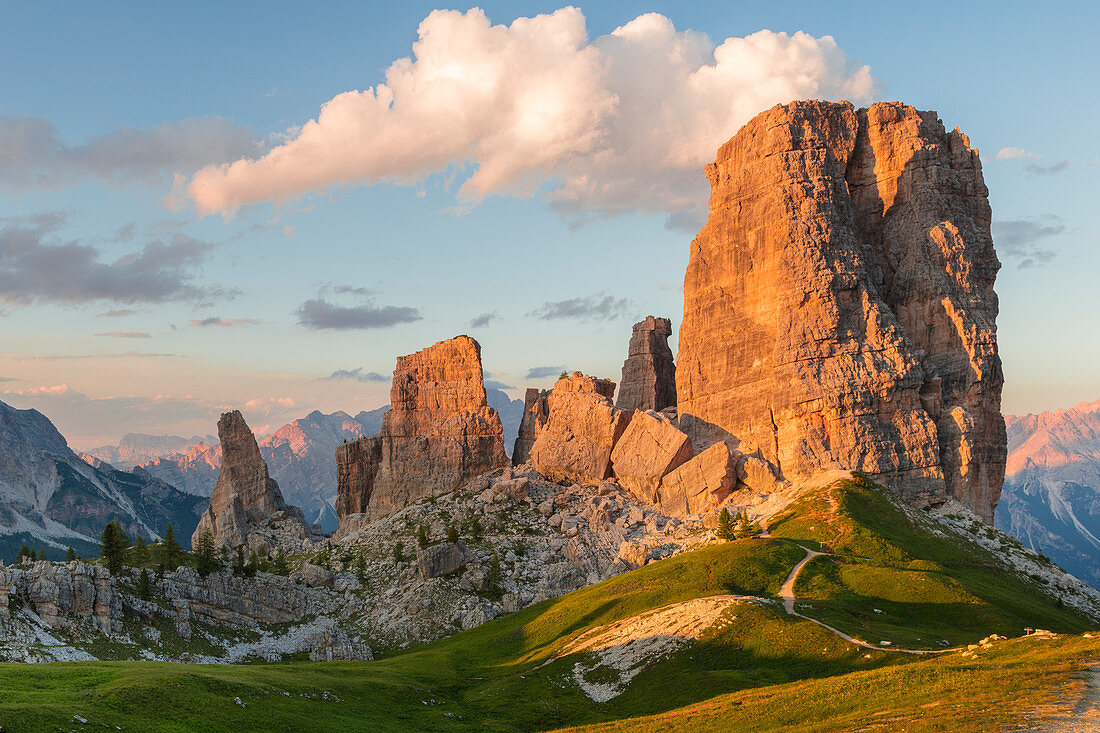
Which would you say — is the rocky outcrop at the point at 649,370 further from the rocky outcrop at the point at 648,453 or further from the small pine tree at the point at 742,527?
the small pine tree at the point at 742,527

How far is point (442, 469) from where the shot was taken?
170375 millimetres

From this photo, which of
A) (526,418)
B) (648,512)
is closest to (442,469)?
(526,418)

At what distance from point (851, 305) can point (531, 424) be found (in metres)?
71.4

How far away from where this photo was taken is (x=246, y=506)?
18212cm

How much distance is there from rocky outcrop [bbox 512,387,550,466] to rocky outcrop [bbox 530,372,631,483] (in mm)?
8581

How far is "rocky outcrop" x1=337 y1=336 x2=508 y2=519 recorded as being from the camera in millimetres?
170625

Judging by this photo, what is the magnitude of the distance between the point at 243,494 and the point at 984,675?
16510 cm

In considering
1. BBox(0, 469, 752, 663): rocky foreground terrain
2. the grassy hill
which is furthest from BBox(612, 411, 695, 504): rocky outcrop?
the grassy hill

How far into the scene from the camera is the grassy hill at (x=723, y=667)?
46906 millimetres

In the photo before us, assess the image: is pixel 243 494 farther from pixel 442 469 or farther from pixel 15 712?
pixel 15 712

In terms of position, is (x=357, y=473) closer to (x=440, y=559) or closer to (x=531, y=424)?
(x=531, y=424)

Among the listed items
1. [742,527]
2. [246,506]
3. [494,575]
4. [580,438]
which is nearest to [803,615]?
[742,527]

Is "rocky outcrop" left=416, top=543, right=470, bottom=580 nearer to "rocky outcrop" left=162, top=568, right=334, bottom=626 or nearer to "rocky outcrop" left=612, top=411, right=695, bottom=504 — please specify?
"rocky outcrop" left=162, top=568, right=334, bottom=626

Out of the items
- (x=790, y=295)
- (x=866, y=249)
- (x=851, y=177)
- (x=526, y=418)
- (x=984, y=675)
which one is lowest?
(x=984, y=675)
